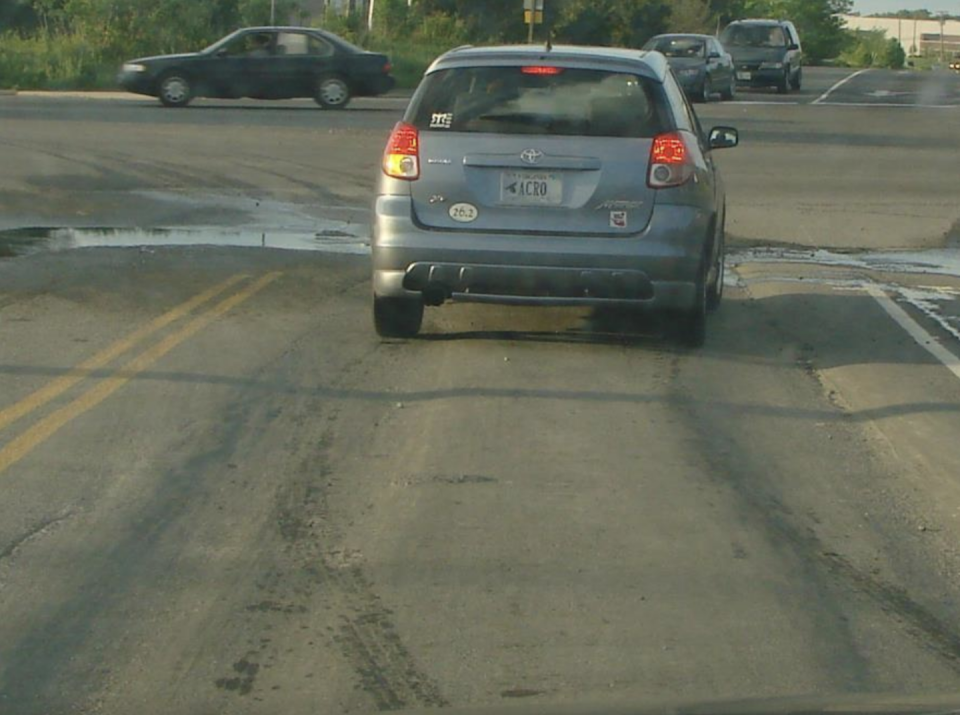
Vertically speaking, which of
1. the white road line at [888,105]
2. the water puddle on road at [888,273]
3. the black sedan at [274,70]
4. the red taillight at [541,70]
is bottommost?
the water puddle on road at [888,273]

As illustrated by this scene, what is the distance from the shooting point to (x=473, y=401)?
8445 millimetres

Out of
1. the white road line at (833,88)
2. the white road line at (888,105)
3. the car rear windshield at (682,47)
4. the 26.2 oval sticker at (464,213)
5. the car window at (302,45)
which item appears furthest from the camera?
the white road line at (833,88)

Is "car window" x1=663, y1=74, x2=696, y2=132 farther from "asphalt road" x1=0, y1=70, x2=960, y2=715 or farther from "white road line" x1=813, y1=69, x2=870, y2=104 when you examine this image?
"white road line" x1=813, y1=69, x2=870, y2=104

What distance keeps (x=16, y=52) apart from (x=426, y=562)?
36.9 meters

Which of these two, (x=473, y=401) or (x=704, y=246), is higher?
(x=704, y=246)

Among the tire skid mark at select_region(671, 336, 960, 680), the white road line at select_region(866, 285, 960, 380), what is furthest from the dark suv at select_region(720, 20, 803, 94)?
the tire skid mark at select_region(671, 336, 960, 680)

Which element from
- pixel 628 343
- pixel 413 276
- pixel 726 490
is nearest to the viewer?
pixel 726 490

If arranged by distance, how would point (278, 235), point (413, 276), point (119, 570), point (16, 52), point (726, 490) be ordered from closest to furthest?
point (119, 570) < point (726, 490) < point (413, 276) < point (278, 235) < point (16, 52)

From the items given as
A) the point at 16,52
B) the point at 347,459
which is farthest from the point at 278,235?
the point at 16,52

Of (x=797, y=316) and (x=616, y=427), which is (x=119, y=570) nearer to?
(x=616, y=427)

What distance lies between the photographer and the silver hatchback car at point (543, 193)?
922cm

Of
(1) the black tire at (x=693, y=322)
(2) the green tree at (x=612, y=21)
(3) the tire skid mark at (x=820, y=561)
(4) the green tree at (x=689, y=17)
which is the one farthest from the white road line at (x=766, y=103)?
(4) the green tree at (x=689, y=17)

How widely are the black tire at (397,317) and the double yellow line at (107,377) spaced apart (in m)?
1.09

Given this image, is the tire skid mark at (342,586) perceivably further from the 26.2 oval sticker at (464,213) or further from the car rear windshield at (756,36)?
the car rear windshield at (756,36)
